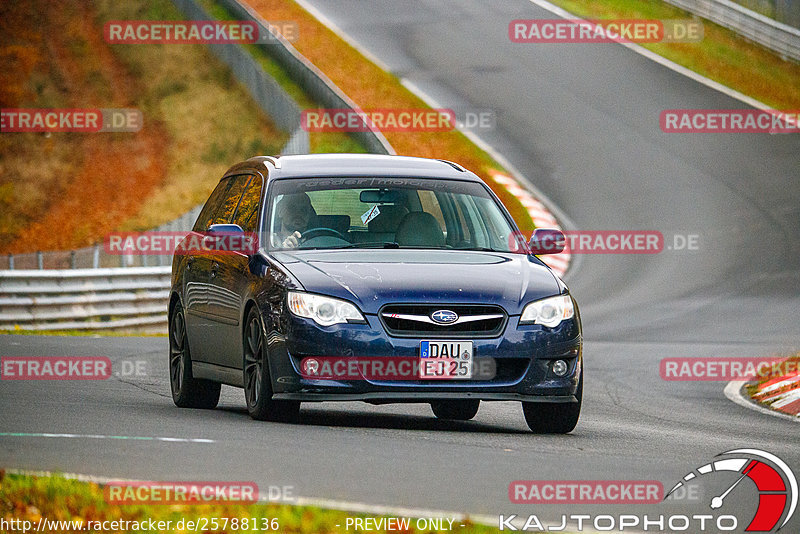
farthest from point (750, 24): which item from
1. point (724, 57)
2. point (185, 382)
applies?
point (185, 382)

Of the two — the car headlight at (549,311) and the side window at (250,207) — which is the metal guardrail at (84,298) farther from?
the car headlight at (549,311)

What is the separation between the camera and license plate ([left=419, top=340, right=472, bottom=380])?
9.35 meters

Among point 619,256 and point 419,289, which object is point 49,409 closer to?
point 419,289

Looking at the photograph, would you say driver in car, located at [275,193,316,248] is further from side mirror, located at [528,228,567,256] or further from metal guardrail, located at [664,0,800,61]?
metal guardrail, located at [664,0,800,61]

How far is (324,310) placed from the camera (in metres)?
9.43

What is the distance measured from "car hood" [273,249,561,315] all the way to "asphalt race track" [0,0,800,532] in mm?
848

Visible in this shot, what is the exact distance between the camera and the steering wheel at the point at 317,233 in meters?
10.4

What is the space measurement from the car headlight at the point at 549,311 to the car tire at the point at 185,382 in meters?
2.80

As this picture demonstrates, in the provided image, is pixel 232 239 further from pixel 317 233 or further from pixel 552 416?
pixel 552 416

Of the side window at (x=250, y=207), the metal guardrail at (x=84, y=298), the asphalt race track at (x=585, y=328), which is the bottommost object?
the metal guardrail at (x=84, y=298)

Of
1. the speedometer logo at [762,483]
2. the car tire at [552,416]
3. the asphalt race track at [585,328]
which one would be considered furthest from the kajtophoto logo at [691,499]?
the car tire at [552,416]

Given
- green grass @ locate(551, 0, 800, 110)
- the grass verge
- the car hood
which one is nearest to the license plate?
the car hood

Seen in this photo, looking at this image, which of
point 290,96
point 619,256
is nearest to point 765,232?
point 619,256

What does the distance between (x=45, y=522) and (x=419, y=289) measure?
11.7ft
